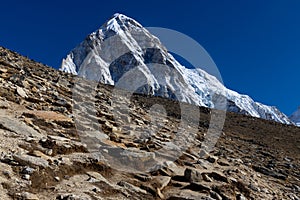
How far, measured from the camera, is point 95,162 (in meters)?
10.6

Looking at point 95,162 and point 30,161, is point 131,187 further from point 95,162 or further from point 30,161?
point 30,161

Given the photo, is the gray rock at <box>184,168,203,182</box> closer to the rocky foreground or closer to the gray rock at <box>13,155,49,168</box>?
the rocky foreground

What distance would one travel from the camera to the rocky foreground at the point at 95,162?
8.70m

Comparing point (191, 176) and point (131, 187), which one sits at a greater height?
point (191, 176)

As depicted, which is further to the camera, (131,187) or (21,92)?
(21,92)

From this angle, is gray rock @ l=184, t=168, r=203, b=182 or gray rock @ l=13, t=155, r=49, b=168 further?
gray rock @ l=184, t=168, r=203, b=182

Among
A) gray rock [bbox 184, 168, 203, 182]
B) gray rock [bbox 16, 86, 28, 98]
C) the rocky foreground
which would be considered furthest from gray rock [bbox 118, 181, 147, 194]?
gray rock [bbox 16, 86, 28, 98]

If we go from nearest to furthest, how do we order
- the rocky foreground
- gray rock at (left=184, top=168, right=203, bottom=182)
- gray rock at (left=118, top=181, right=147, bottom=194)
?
the rocky foreground → gray rock at (left=118, top=181, right=147, bottom=194) → gray rock at (left=184, top=168, right=203, bottom=182)

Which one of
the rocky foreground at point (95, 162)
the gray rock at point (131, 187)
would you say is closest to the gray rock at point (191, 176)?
the rocky foreground at point (95, 162)

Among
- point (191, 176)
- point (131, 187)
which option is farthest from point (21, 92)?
point (191, 176)

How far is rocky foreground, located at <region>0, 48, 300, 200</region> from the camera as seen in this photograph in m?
8.70

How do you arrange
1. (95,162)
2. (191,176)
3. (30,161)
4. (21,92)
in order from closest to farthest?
1. (30,161)
2. (95,162)
3. (191,176)
4. (21,92)

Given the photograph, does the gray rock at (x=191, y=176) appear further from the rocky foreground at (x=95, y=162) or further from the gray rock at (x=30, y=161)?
the gray rock at (x=30, y=161)

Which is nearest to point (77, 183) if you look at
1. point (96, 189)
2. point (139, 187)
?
point (96, 189)
